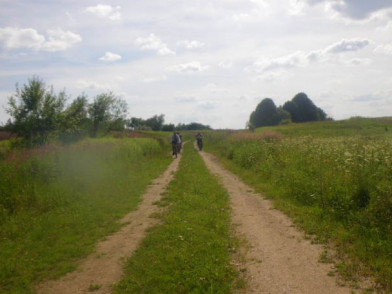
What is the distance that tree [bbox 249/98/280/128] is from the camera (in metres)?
81.2

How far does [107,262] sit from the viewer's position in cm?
664

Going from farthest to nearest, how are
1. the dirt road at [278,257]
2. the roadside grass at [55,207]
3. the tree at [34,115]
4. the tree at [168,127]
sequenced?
1. the tree at [168,127]
2. the tree at [34,115]
3. the roadside grass at [55,207]
4. the dirt road at [278,257]

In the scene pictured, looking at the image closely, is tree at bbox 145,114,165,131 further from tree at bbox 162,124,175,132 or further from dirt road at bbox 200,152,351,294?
dirt road at bbox 200,152,351,294

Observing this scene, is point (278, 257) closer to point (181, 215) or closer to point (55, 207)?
point (181, 215)

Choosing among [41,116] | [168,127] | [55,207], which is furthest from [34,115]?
[168,127]

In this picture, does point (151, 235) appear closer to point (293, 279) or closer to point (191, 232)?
point (191, 232)

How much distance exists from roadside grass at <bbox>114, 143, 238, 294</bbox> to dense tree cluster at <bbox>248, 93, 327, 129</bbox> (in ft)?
233

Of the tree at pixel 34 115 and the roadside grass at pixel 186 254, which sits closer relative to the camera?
the roadside grass at pixel 186 254

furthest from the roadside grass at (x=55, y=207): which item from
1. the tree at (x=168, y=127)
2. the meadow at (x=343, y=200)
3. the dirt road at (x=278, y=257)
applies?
the tree at (x=168, y=127)

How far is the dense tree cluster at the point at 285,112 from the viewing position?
81.5 m

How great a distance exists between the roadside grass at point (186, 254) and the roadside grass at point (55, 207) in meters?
1.30

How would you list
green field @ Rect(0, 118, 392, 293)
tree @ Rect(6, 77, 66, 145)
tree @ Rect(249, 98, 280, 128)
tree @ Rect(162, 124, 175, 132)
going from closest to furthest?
green field @ Rect(0, 118, 392, 293) < tree @ Rect(6, 77, 66, 145) < tree @ Rect(249, 98, 280, 128) < tree @ Rect(162, 124, 175, 132)

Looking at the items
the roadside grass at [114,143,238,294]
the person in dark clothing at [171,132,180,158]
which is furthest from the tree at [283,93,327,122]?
the roadside grass at [114,143,238,294]

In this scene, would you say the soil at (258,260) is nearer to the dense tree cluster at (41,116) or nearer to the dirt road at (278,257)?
the dirt road at (278,257)
